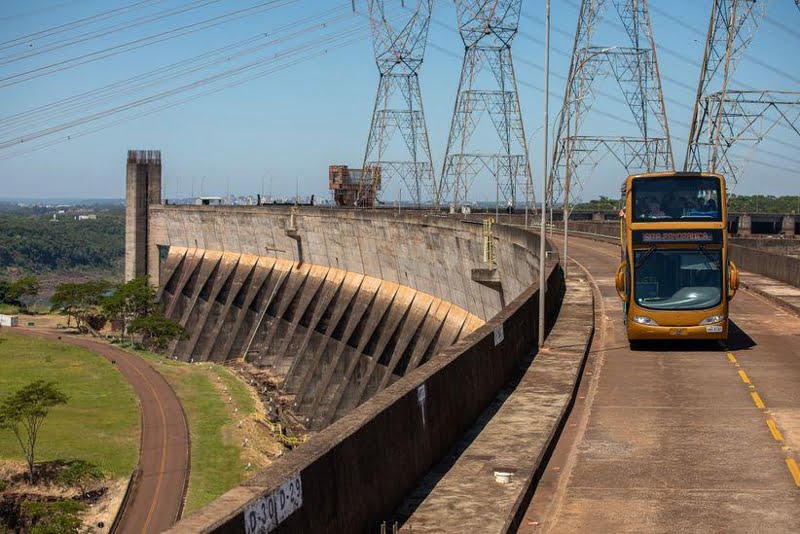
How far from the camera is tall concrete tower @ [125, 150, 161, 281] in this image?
92.2 m

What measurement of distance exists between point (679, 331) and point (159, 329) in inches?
2240

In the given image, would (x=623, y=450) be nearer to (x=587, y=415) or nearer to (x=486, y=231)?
(x=587, y=415)

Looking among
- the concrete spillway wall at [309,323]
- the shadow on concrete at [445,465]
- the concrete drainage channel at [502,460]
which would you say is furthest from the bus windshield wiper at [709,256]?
the concrete spillway wall at [309,323]

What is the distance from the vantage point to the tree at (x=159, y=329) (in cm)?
7444

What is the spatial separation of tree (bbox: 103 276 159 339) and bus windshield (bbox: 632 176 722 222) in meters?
62.8

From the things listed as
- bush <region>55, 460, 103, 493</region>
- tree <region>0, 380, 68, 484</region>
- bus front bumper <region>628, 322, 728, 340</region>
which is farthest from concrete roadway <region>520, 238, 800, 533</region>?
tree <region>0, 380, 68, 484</region>

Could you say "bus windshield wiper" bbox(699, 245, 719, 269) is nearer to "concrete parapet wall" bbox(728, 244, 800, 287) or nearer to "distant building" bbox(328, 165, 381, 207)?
"concrete parapet wall" bbox(728, 244, 800, 287)

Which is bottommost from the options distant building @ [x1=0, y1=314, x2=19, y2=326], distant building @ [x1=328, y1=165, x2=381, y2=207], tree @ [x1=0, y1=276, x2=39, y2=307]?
distant building @ [x1=0, y1=314, x2=19, y2=326]

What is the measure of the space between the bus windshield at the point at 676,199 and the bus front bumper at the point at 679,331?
7.81 ft

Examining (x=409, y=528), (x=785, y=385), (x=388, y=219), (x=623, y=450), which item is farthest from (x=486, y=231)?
(x=409, y=528)

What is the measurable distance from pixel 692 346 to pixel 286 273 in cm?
4968

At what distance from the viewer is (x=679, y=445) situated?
14.7m

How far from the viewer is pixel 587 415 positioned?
16.8 metres

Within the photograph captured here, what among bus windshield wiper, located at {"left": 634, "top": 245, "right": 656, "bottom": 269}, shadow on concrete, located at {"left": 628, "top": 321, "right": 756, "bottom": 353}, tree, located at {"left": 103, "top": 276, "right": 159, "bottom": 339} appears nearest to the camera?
bus windshield wiper, located at {"left": 634, "top": 245, "right": 656, "bottom": 269}
